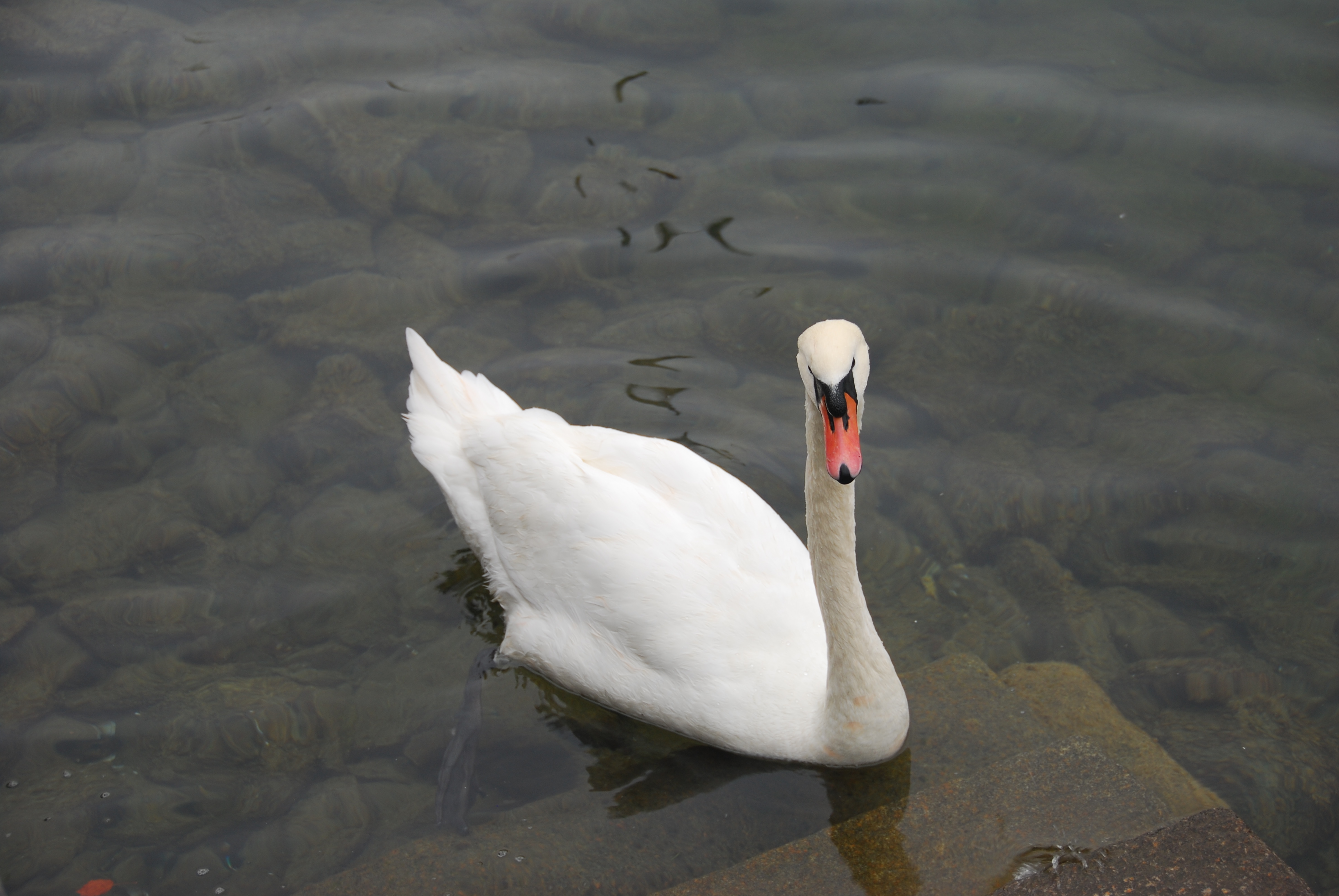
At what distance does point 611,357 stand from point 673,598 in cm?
244

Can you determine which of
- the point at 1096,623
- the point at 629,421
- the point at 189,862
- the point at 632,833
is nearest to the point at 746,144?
the point at 629,421

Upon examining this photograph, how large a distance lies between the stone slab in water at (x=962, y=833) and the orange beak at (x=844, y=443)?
150 centimetres

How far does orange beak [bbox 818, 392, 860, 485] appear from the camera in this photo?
351 cm

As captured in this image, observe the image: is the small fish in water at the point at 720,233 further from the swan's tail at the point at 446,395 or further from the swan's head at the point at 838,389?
the swan's head at the point at 838,389

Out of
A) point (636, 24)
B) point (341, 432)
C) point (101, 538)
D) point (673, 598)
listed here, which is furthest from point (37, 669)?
point (636, 24)

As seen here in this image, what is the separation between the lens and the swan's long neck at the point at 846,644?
4.09 metres

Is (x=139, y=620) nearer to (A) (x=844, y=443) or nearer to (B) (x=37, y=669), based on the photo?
(B) (x=37, y=669)

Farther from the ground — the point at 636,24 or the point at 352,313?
the point at 636,24

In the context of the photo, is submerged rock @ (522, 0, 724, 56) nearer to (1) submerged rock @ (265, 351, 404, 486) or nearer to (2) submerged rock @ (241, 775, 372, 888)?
(1) submerged rock @ (265, 351, 404, 486)

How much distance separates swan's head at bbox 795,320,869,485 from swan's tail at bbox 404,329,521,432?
247 cm

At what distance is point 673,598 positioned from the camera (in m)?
4.63

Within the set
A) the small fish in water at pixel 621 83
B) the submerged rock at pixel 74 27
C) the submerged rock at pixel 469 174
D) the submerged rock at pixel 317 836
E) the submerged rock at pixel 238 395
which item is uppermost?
the submerged rock at pixel 74 27

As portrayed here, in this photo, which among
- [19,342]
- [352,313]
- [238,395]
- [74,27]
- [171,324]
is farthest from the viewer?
[74,27]

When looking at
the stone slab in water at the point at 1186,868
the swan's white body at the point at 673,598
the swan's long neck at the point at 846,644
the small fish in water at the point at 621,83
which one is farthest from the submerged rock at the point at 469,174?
the stone slab in water at the point at 1186,868
